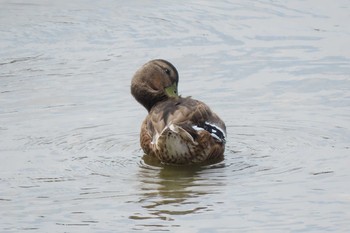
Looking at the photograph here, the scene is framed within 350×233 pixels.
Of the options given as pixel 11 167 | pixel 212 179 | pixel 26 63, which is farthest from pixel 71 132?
pixel 26 63

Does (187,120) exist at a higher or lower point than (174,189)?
higher

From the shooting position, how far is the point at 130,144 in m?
11.7

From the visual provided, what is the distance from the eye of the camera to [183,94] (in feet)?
43.8

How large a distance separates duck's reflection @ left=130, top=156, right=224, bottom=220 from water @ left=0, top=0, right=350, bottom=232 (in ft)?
0.07

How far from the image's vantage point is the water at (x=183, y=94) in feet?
30.2

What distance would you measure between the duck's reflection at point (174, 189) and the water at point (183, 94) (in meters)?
0.02

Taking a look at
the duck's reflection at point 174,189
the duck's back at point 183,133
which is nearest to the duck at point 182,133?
the duck's back at point 183,133

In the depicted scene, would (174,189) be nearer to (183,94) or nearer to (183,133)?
(183,133)

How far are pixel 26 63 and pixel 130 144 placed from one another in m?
3.53

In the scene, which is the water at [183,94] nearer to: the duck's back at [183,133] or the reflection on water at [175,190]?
the reflection on water at [175,190]

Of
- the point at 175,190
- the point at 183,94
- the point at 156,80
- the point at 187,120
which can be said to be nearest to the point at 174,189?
the point at 175,190

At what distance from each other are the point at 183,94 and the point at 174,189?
3.43 metres

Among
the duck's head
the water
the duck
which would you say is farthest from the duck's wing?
the duck's head

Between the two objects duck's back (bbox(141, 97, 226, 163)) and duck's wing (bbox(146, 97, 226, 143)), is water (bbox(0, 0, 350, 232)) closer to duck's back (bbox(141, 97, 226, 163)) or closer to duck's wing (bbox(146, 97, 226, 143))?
duck's back (bbox(141, 97, 226, 163))
